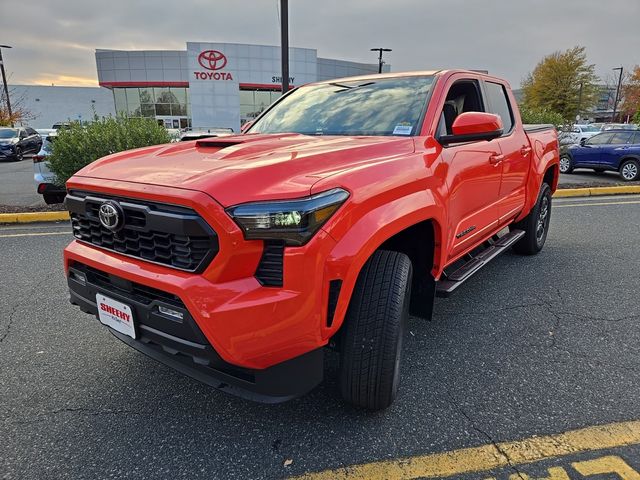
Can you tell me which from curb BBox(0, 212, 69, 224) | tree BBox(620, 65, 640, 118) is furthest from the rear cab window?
tree BBox(620, 65, 640, 118)

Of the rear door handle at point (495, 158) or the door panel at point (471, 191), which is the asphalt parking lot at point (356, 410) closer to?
the door panel at point (471, 191)

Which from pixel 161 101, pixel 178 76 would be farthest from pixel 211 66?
pixel 161 101

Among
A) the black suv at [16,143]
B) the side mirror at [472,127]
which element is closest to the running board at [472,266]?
the side mirror at [472,127]

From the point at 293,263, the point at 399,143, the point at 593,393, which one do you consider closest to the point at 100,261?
the point at 293,263

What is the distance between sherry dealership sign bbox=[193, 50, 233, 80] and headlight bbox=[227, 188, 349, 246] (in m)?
33.4

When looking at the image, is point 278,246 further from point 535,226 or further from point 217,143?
point 535,226

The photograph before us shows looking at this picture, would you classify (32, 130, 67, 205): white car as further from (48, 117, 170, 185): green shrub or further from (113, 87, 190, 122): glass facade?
(113, 87, 190, 122): glass facade

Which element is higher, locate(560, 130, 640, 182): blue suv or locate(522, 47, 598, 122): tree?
locate(522, 47, 598, 122): tree

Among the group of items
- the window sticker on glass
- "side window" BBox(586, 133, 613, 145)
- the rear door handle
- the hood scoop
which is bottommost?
"side window" BBox(586, 133, 613, 145)

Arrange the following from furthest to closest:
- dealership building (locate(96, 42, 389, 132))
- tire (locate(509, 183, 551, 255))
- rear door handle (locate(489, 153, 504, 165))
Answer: dealership building (locate(96, 42, 389, 132)), tire (locate(509, 183, 551, 255)), rear door handle (locate(489, 153, 504, 165))

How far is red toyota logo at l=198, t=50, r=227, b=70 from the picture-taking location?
32250 millimetres

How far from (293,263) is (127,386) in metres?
1.59

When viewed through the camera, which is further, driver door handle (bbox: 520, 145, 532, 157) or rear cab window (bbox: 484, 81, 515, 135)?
driver door handle (bbox: 520, 145, 532, 157)

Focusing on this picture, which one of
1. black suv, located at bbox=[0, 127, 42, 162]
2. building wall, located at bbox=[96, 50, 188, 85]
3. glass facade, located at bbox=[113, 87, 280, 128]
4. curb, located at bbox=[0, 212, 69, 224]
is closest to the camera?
curb, located at bbox=[0, 212, 69, 224]
